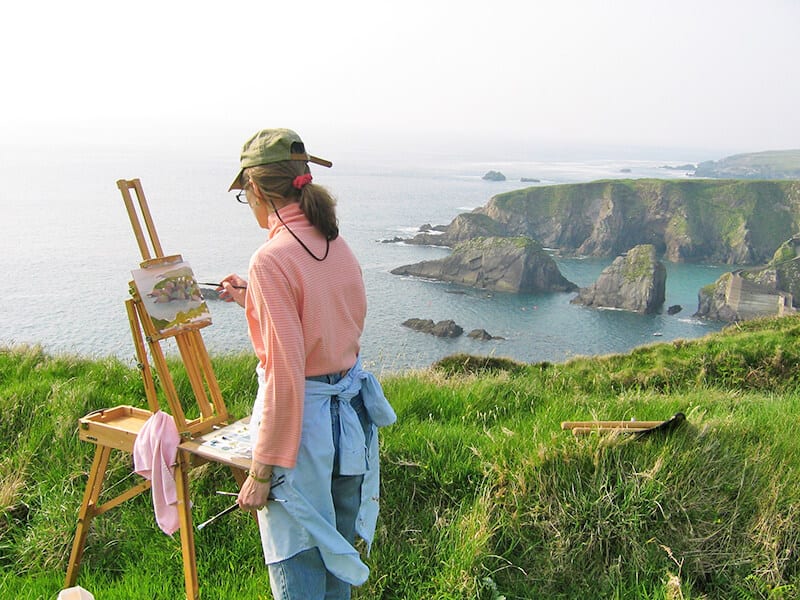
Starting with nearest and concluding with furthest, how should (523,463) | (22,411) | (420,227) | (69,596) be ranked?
1. (69,596)
2. (523,463)
3. (22,411)
4. (420,227)

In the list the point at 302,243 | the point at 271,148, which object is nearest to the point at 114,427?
the point at 302,243

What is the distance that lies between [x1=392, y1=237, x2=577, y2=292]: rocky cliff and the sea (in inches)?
122

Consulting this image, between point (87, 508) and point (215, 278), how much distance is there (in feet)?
240

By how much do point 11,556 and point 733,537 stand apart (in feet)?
14.7

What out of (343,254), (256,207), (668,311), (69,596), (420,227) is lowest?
(668,311)

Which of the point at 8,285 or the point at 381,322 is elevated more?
the point at 8,285

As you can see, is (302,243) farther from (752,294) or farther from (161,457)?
(752,294)

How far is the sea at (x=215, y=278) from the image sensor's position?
2430 inches

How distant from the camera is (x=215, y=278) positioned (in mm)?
74125

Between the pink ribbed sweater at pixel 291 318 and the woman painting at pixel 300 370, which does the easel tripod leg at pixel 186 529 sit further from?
the pink ribbed sweater at pixel 291 318

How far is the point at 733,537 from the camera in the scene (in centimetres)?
379

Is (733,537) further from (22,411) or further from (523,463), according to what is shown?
(22,411)

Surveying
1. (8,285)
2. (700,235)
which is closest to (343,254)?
(8,285)

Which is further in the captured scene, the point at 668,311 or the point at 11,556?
the point at 668,311
